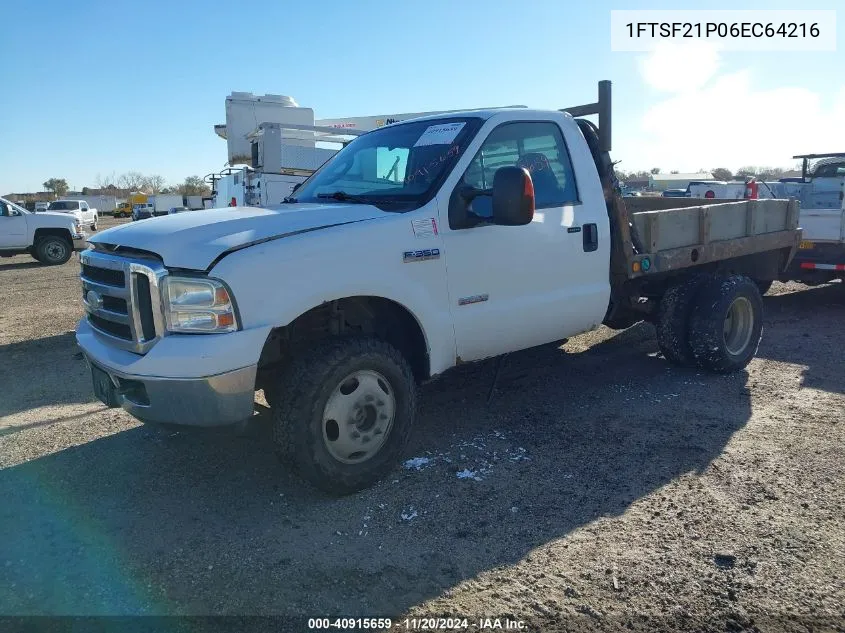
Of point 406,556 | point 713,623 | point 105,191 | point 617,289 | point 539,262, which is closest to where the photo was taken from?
point 713,623

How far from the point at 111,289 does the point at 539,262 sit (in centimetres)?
262

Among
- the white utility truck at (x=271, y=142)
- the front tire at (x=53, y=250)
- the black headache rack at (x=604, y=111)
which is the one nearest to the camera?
the black headache rack at (x=604, y=111)

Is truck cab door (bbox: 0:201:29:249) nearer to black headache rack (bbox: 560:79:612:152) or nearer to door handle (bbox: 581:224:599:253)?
black headache rack (bbox: 560:79:612:152)

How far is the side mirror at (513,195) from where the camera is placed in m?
3.73

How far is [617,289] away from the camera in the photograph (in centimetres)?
526

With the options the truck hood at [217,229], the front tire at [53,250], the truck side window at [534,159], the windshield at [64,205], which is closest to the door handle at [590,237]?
the truck side window at [534,159]

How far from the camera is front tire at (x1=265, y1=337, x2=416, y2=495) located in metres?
3.52

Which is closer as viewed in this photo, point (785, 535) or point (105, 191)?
point (785, 535)

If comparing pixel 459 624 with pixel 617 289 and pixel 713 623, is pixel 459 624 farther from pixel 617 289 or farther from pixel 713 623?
pixel 617 289

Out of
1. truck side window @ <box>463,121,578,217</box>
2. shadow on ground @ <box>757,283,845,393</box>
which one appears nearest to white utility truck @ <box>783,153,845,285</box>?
shadow on ground @ <box>757,283,845,393</box>

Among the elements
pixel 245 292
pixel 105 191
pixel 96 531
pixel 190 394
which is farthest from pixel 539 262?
pixel 105 191

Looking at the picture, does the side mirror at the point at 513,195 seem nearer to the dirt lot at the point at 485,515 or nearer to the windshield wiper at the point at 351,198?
the windshield wiper at the point at 351,198

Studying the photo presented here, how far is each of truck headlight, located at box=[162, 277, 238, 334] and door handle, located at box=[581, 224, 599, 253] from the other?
2.63 m

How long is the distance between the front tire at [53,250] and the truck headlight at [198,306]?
17.5m
